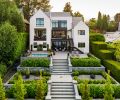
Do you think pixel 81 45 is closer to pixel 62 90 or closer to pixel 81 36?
pixel 81 36

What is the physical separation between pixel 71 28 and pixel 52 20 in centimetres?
395

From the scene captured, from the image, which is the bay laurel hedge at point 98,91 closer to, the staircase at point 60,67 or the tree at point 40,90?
the tree at point 40,90

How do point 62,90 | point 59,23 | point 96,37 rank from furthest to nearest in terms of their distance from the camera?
1. point 96,37
2. point 59,23
3. point 62,90

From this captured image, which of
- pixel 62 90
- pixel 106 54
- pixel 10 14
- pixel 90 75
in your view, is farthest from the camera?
pixel 10 14

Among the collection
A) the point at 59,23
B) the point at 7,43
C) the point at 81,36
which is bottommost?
the point at 7,43

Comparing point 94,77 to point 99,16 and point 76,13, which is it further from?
point 99,16

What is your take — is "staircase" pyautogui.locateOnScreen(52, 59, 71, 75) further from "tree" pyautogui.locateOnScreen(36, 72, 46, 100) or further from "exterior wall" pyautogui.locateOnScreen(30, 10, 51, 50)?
"tree" pyautogui.locateOnScreen(36, 72, 46, 100)

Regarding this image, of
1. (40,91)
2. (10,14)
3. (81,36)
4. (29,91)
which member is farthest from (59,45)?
(40,91)

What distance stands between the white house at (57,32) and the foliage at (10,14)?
7070 mm

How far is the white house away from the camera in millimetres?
63875

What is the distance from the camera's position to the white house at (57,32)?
210 ft

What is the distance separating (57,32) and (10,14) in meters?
14.9

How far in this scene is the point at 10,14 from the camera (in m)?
53.6

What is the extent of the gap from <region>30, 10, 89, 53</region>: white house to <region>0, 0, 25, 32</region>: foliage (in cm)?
707
